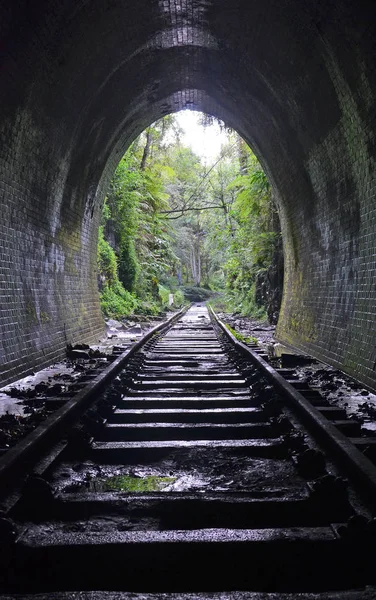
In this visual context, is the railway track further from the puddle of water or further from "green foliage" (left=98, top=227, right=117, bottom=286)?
"green foliage" (left=98, top=227, right=117, bottom=286)

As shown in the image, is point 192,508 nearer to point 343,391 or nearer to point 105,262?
point 343,391

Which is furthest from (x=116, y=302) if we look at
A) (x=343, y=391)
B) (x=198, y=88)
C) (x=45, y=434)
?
(x=45, y=434)

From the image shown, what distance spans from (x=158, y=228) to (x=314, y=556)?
84.3 ft

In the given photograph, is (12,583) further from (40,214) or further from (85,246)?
(85,246)

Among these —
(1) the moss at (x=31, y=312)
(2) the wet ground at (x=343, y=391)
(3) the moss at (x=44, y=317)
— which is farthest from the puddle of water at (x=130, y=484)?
(3) the moss at (x=44, y=317)

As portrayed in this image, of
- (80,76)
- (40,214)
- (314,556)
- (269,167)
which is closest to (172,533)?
Result: (314,556)

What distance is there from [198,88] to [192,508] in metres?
9.74

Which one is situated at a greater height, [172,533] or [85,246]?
[85,246]

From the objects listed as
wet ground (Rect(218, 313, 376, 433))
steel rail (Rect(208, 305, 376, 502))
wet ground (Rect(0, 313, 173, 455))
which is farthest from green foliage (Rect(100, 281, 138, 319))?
steel rail (Rect(208, 305, 376, 502))

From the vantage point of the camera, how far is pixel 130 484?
8.57 feet

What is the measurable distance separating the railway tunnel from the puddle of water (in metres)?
3.10

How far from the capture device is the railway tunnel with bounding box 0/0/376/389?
520 centimetres

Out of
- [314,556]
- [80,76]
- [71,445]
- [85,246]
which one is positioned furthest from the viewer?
[85,246]

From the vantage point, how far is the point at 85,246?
10.2 meters
